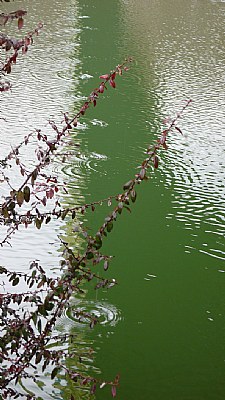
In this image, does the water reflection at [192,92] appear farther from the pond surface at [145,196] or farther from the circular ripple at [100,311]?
the circular ripple at [100,311]

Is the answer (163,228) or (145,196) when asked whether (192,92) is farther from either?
(163,228)

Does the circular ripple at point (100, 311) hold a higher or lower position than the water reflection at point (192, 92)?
lower

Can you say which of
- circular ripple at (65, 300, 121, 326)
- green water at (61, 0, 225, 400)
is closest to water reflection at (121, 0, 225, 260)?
green water at (61, 0, 225, 400)

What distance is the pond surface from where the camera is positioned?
333cm

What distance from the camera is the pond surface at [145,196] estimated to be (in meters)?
3.33

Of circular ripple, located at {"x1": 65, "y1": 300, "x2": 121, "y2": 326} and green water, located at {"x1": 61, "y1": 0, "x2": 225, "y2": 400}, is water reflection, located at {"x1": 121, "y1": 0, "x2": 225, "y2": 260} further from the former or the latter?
circular ripple, located at {"x1": 65, "y1": 300, "x2": 121, "y2": 326}

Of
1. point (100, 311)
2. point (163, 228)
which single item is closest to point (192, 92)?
point (163, 228)

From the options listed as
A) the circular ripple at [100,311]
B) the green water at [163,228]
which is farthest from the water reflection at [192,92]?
the circular ripple at [100,311]

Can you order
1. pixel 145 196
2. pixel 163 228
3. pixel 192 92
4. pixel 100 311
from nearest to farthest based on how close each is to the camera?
pixel 100 311, pixel 163 228, pixel 145 196, pixel 192 92

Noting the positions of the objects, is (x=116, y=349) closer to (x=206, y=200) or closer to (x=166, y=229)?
(x=166, y=229)

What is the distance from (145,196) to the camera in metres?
5.20

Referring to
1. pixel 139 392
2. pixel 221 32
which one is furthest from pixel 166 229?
pixel 221 32

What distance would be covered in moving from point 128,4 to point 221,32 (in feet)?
11.0

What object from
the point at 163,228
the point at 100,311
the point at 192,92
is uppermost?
the point at 192,92
